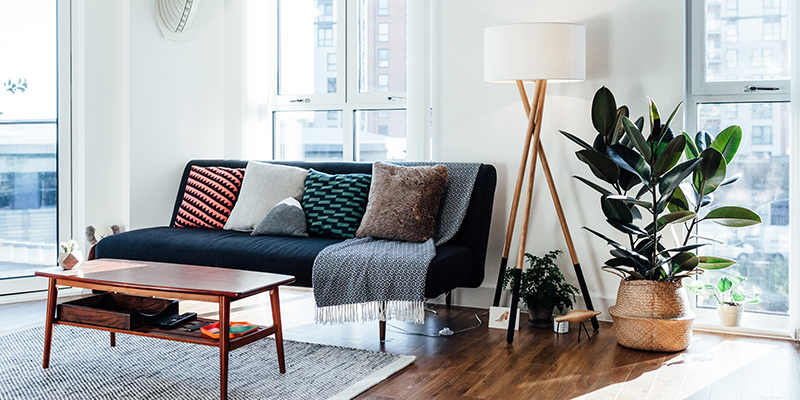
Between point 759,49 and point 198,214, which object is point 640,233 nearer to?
point 759,49

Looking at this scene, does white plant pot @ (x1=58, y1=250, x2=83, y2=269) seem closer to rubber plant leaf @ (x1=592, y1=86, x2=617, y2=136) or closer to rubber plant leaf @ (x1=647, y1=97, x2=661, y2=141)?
rubber plant leaf @ (x1=592, y1=86, x2=617, y2=136)

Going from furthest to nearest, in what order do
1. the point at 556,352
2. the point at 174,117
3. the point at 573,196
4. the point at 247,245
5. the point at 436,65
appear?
the point at 174,117 < the point at 436,65 < the point at 573,196 < the point at 247,245 < the point at 556,352

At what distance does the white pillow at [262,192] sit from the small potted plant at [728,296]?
216cm

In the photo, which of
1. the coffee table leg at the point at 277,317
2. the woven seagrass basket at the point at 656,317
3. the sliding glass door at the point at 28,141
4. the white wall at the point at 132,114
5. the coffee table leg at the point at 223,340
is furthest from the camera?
the white wall at the point at 132,114

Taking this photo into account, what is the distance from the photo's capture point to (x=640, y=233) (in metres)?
3.05

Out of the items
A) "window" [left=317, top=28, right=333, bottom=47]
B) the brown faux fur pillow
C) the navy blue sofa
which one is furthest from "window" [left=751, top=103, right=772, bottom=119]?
"window" [left=317, top=28, right=333, bottom=47]

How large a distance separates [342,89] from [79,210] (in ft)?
5.95

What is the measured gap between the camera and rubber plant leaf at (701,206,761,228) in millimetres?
2891

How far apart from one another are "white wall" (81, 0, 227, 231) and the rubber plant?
8.78 ft

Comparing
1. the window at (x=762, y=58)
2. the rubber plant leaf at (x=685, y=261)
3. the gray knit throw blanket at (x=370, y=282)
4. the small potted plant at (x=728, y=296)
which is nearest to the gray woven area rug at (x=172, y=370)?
the gray knit throw blanket at (x=370, y=282)

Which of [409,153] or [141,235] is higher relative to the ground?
[409,153]

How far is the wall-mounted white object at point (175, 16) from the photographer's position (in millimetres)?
4375

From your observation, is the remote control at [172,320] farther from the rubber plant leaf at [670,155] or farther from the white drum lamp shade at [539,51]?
the rubber plant leaf at [670,155]

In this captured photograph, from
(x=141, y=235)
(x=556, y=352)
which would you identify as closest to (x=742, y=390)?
(x=556, y=352)
